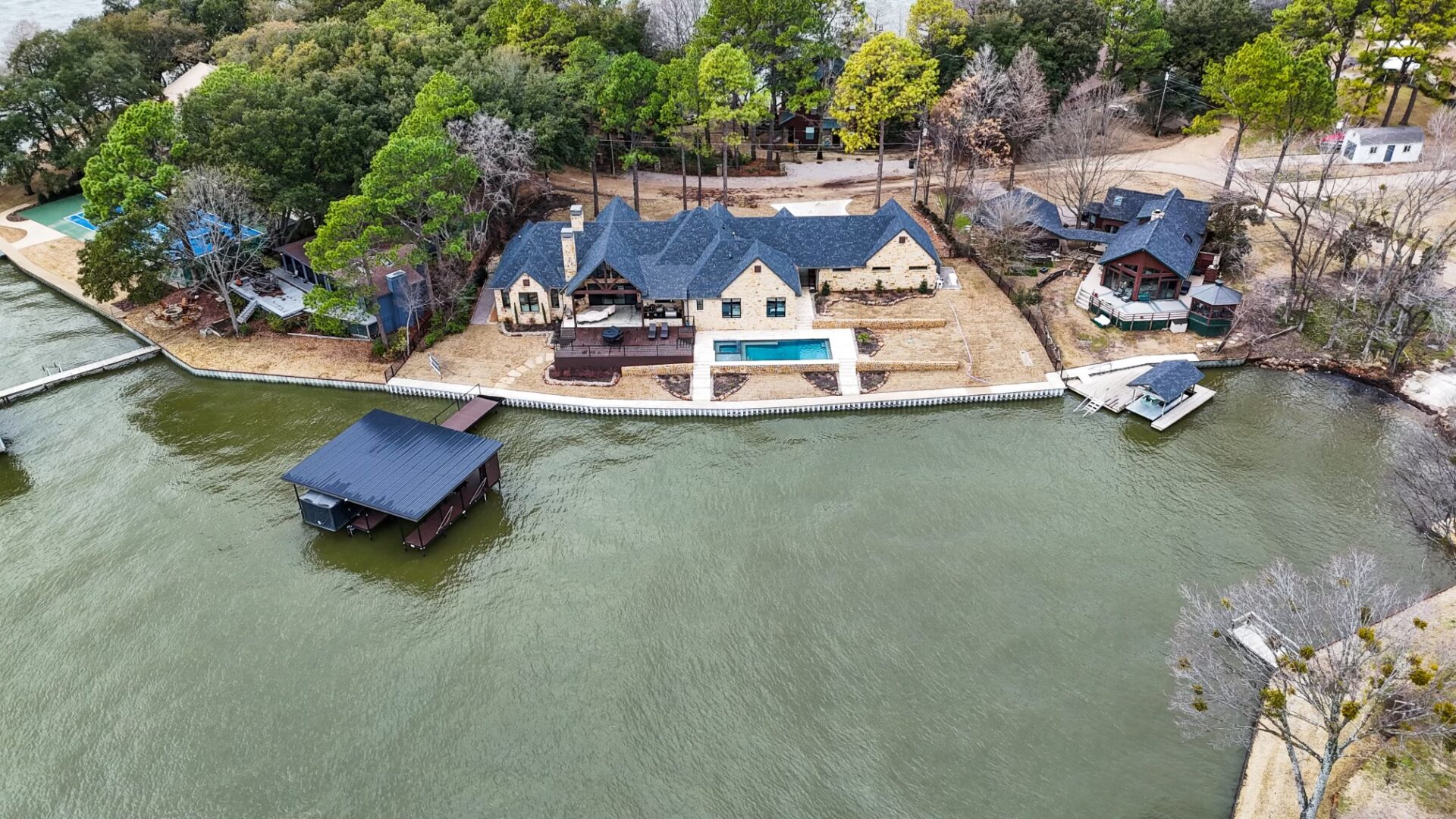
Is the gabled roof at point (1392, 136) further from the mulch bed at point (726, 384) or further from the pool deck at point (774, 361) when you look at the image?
the mulch bed at point (726, 384)

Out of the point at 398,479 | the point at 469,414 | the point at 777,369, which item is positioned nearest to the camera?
the point at 398,479

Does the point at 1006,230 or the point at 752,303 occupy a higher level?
the point at 1006,230

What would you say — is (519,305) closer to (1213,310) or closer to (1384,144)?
(1213,310)

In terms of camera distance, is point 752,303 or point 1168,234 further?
point 1168,234

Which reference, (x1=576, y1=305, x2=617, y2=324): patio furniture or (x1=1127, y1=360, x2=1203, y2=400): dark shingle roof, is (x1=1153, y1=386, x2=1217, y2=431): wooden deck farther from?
(x1=576, y1=305, x2=617, y2=324): patio furniture

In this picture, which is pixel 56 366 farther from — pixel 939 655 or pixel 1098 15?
pixel 1098 15

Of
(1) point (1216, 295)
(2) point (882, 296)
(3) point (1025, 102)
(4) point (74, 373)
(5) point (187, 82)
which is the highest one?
(5) point (187, 82)

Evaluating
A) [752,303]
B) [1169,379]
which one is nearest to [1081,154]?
[1169,379]
